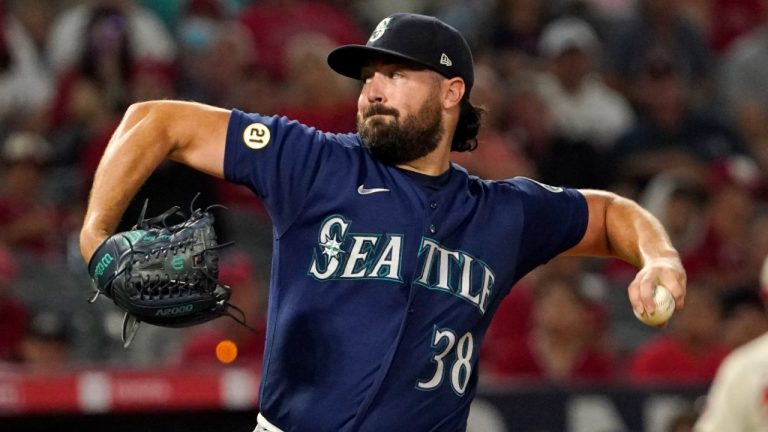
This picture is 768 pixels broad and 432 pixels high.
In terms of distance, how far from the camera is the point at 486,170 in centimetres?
941

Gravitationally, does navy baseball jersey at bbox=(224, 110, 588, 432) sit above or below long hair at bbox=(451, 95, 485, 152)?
below

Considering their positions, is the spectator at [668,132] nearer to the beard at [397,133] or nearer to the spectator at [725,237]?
the spectator at [725,237]

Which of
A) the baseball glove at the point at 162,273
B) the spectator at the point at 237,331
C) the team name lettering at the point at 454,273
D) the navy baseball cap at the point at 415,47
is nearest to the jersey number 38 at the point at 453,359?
the team name lettering at the point at 454,273

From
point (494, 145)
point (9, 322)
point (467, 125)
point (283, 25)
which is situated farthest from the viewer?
point (283, 25)

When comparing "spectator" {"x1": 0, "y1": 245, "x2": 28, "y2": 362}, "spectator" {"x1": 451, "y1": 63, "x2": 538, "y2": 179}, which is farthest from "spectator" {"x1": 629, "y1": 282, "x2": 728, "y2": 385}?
"spectator" {"x1": 0, "y1": 245, "x2": 28, "y2": 362}

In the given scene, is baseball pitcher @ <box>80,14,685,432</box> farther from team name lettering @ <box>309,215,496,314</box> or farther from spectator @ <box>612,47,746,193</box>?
spectator @ <box>612,47,746,193</box>

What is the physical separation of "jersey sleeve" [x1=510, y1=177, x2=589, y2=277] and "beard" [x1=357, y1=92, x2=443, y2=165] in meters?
0.39

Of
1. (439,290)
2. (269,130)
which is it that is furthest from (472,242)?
(269,130)

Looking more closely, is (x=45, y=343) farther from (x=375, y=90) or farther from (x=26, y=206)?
(x=375, y=90)

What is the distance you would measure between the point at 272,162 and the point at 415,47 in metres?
0.55

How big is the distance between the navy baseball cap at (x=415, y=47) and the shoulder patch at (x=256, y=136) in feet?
1.19

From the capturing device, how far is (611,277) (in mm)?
9344

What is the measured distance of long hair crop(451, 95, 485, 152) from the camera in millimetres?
4703

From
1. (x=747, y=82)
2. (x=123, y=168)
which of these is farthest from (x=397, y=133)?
(x=747, y=82)
